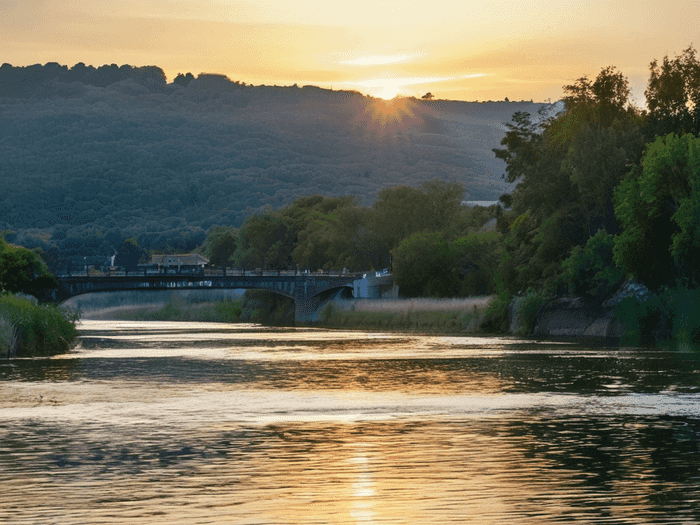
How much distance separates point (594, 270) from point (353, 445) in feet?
260

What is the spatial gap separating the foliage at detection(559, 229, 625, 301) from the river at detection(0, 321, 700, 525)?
3998 cm

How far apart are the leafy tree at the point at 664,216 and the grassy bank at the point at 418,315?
32.5 m

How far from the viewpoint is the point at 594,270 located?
109m

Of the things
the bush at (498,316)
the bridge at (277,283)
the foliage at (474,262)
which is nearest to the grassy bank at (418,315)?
the bush at (498,316)

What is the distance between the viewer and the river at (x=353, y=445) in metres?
23.7

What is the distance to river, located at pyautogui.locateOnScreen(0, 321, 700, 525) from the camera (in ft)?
77.7

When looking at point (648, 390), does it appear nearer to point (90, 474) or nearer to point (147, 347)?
point (90, 474)

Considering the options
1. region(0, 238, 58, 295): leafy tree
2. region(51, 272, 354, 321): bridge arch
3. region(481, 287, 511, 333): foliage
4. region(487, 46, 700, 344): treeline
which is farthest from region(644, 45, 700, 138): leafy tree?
region(51, 272, 354, 321): bridge arch

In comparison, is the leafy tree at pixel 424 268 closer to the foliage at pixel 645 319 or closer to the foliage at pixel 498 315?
the foliage at pixel 498 315

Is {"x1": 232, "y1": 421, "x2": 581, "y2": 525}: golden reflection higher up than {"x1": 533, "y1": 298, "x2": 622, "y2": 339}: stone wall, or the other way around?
{"x1": 232, "y1": 421, "x2": 581, "y2": 525}: golden reflection

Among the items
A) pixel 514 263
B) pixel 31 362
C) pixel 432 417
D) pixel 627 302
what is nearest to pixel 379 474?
pixel 432 417

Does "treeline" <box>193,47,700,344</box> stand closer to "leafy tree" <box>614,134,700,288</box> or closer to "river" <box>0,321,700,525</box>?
"leafy tree" <box>614,134,700,288</box>

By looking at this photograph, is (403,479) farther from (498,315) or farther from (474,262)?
(474,262)

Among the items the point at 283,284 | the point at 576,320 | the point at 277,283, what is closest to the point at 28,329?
the point at 576,320
